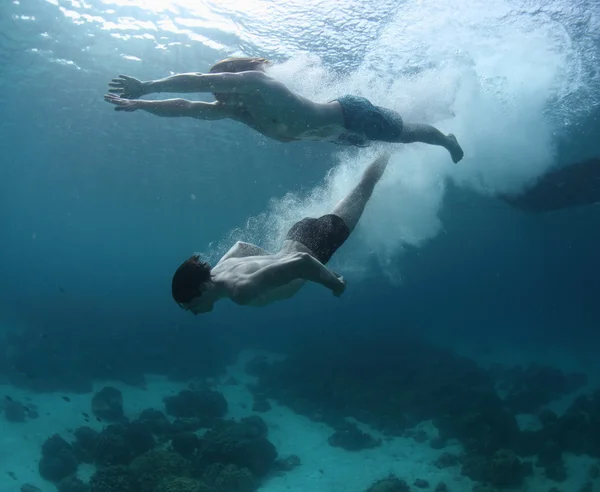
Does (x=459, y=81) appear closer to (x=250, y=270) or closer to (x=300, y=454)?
(x=250, y=270)

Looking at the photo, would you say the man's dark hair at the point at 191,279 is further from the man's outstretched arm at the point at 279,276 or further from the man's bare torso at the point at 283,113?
the man's bare torso at the point at 283,113

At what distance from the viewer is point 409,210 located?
83.2 feet

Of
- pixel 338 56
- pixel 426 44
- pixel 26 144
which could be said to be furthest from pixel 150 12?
pixel 26 144

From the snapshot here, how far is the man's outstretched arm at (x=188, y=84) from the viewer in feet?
16.5

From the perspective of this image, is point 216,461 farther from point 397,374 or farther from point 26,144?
point 26,144

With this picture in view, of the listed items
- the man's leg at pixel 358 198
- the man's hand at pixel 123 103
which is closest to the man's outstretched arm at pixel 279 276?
the man's leg at pixel 358 198

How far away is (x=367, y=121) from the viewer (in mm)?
6711

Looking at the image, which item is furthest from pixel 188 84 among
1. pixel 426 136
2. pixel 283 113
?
pixel 426 136

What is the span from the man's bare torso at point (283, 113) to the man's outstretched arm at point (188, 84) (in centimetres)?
22

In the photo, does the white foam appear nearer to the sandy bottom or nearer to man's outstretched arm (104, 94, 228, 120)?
man's outstretched arm (104, 94, 228, 120)

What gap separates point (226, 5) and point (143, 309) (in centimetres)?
2899

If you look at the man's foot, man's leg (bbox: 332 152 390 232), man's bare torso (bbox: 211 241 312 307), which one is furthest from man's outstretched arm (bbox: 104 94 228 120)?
the man's foot

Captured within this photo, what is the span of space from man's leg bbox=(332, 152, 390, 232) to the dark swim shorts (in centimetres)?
24

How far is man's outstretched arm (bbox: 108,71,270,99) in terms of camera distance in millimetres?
5035
